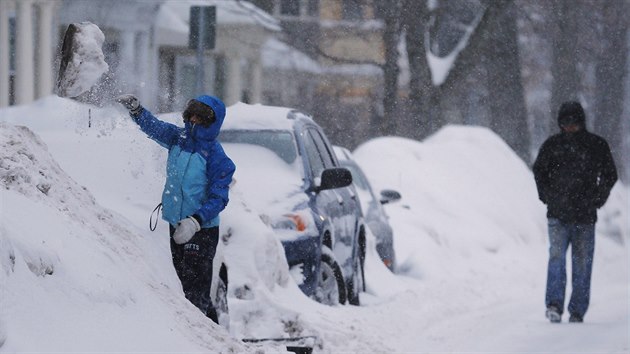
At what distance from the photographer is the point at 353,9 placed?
36.6 meters

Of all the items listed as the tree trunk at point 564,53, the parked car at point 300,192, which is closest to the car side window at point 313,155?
the parked car at point 300,192

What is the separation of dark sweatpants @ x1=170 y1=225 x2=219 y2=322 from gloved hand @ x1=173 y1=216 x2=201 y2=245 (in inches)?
7.3

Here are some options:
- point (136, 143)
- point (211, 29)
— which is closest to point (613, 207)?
point (211, 29)

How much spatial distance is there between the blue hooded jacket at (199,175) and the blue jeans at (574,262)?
4.76 m

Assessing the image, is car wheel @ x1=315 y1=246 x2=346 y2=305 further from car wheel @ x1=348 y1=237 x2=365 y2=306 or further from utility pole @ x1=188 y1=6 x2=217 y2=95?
utility pole @ x1=188 y1=6 x2=217 y2=95

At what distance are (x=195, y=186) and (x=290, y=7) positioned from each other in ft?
117

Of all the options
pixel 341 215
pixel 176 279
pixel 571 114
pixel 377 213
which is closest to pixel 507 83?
pixel 377 213

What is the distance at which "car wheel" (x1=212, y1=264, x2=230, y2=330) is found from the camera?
860 centimetres

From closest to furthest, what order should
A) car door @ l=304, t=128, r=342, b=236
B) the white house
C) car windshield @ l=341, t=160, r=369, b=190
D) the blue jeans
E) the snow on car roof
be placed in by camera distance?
car door @ l=304, t=128, r=342, b=236 < the snow on car roof < the blue jeans < car windshield @ l=341, t=160, r=369, b=190 < the white house

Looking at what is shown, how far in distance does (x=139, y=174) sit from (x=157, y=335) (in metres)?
3.27

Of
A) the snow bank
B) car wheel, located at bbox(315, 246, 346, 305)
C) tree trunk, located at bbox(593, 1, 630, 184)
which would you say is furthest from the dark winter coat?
tree trunk, located at bbox(593, 1, 630, 184)

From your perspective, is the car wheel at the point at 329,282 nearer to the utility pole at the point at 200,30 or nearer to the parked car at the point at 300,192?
the parked car at the point at 300,192

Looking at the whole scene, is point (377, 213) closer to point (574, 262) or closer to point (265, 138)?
point (574, 262)

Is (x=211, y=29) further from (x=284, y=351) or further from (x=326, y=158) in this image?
(x=284, y=351)
